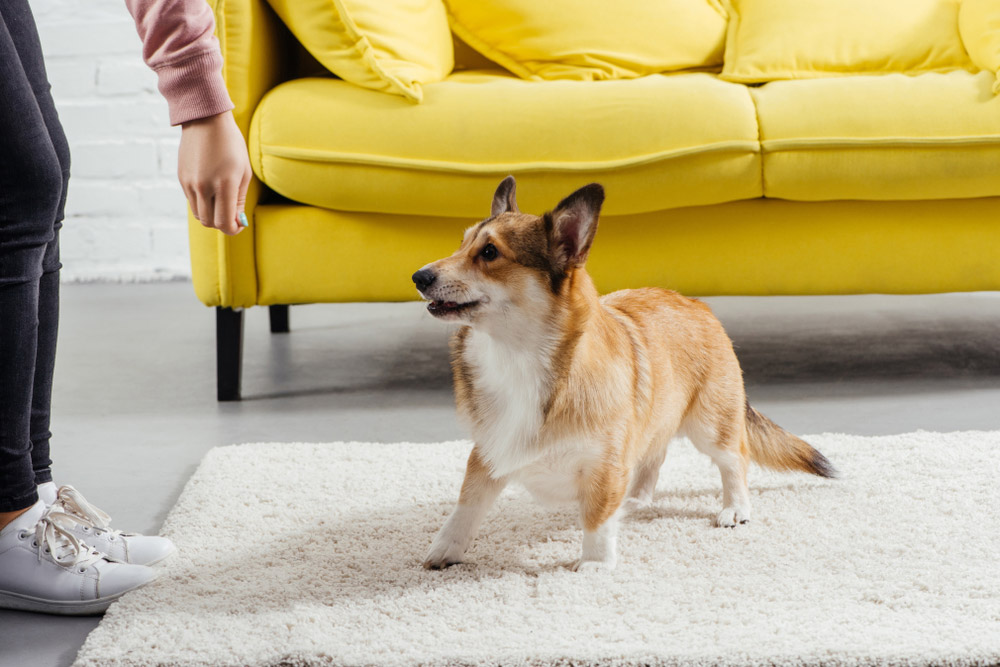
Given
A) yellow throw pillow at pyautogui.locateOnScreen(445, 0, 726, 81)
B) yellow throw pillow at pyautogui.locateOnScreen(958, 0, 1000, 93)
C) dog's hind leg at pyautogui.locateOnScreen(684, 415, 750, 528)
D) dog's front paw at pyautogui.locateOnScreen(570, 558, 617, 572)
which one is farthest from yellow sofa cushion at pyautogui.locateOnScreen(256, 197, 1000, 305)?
dog's front paw at pyautogui.locateOnScreen(570, 558, 617, 572)

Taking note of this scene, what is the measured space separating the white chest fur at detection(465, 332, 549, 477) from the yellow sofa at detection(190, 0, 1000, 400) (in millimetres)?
860

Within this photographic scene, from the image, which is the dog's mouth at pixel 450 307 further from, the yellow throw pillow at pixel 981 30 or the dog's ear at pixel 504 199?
the yellow throw pillow at pixel 981 30

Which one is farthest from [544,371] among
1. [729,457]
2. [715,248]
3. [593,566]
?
[715,248]

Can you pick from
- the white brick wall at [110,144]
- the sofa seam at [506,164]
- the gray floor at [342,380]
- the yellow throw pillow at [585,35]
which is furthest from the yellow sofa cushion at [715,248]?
the white brick wall at [110,144]

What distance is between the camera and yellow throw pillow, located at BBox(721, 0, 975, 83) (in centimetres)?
270

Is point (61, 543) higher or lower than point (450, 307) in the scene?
lower

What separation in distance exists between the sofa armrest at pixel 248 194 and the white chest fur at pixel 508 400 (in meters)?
1.03

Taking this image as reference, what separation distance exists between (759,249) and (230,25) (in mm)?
1314

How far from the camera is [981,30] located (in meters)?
2.62

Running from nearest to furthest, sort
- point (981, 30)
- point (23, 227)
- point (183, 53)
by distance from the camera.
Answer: point (183, 53), point (23, 227), point (981, 30)

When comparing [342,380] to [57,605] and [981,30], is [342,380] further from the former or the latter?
[981,30]

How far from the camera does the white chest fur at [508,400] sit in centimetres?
139

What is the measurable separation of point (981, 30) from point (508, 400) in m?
1.96

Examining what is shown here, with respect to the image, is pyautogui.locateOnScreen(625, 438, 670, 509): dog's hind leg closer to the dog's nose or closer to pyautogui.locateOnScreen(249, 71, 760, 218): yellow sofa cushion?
the dog's nose
